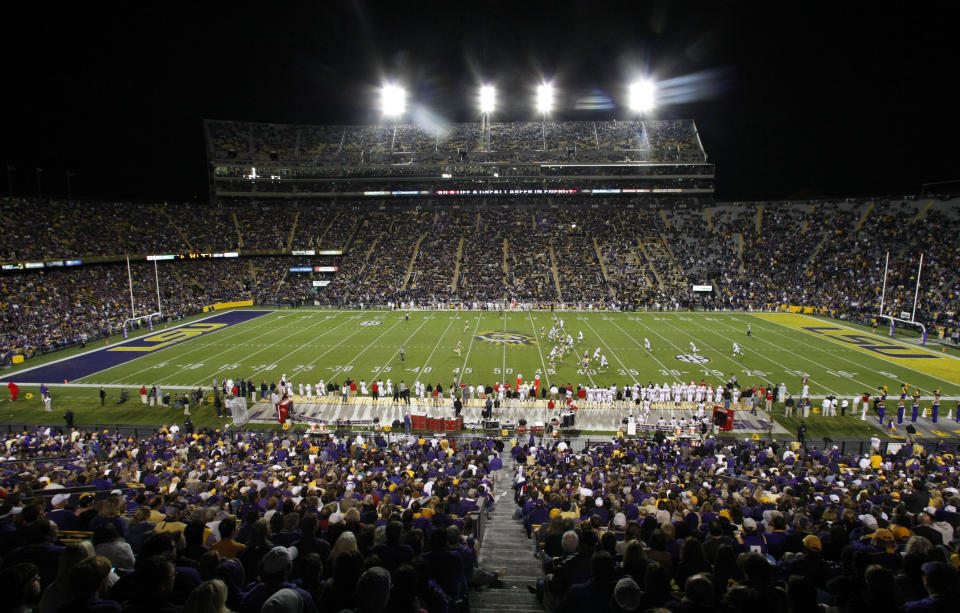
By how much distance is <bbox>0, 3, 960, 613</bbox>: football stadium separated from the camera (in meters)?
4.32

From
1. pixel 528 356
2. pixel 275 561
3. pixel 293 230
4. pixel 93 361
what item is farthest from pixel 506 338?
pixel 293 230

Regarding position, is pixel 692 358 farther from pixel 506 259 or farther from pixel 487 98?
pixel 487 98

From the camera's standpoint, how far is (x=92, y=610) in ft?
9.91

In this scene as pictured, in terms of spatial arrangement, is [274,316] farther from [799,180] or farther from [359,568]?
[799,180]

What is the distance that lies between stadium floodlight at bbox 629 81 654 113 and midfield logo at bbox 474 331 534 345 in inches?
1519

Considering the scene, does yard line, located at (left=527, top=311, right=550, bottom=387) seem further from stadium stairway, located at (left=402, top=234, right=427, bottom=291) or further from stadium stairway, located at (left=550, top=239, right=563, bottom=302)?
stadium stairway, located at (left=402, top=234, right=427, bottom=291)

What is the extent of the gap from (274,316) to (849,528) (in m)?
43.5

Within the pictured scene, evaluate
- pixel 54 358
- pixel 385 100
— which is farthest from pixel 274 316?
pixel 385 100

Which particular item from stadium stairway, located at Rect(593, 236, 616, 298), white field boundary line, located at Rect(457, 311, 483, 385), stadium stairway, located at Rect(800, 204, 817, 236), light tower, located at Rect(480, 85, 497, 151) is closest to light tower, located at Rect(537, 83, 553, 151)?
light tower, located at Rect(480, 85, 497, 151)

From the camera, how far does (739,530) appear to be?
6.21m

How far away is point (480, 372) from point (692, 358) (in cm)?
1251

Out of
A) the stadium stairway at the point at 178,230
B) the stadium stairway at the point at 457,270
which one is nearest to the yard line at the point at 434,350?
the stadium stairway at the point at 457,270

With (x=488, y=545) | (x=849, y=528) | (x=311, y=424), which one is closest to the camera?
(x=849, y=528)

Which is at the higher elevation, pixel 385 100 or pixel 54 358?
pixel 385 100
